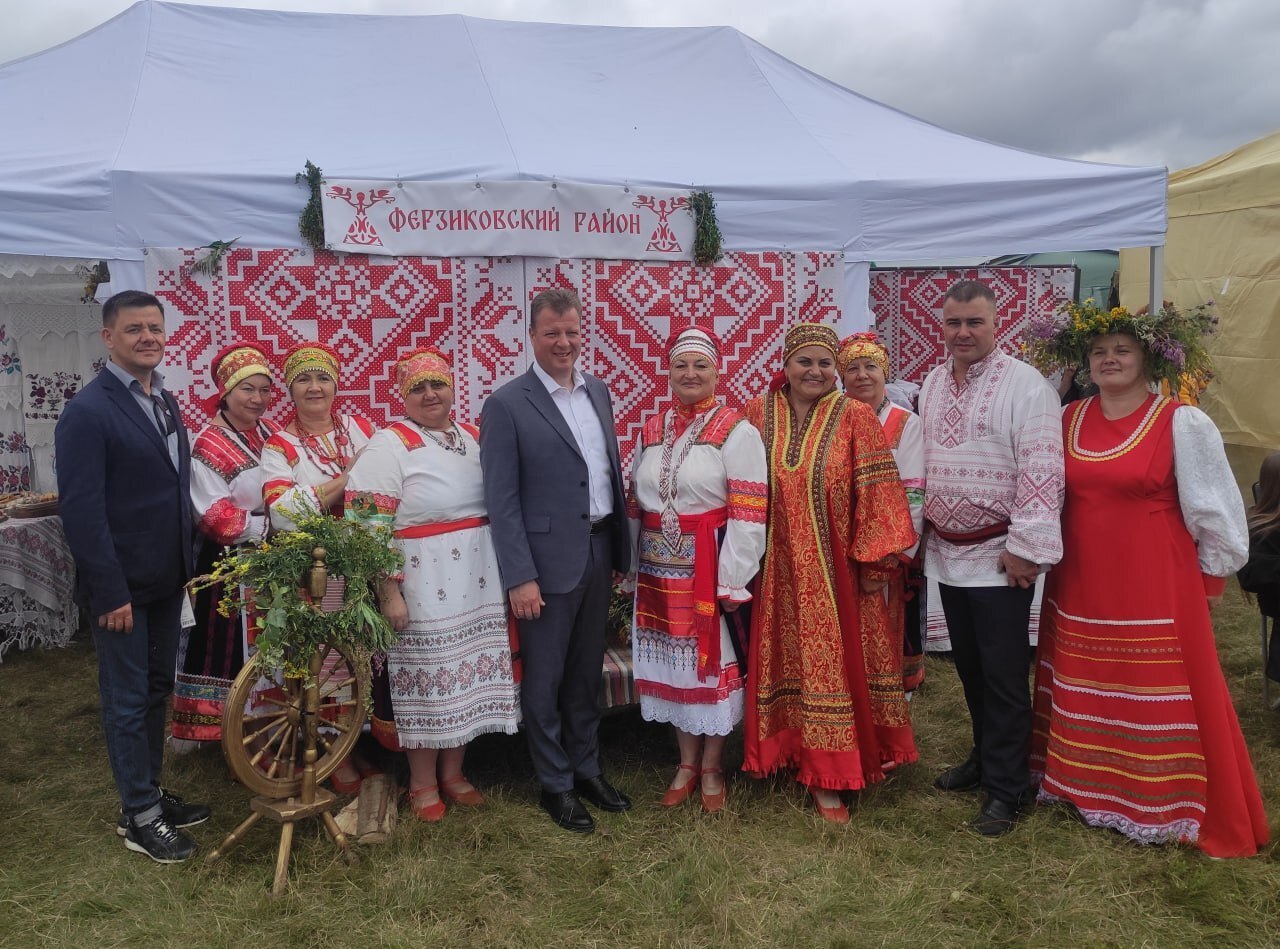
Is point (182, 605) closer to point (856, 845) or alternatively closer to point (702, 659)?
point (702, 659)

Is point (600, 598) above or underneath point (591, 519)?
underneath

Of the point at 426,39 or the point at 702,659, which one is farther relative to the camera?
the point at 426,39

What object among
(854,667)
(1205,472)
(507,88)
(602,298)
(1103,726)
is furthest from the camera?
(507,88)

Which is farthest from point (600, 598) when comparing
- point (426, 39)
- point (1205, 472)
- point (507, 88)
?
point (426, 39)

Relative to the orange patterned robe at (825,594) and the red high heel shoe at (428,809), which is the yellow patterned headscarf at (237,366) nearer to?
the red high heel shoe at (428,809)

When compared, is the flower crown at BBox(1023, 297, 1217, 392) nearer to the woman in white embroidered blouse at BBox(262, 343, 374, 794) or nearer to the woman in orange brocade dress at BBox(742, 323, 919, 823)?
the woman in orange brocade dress at BBox(742, 323, 919, 823)

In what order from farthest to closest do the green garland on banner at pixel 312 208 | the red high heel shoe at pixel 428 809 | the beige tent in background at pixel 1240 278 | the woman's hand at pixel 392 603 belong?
the beige tent in background at pixel 1240 278 < the green garland on banner at pixel 312 208 < the red high heel shoe at pixel 428 809 < the woman's hand at pixel 392 603

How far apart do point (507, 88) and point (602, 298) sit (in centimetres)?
146

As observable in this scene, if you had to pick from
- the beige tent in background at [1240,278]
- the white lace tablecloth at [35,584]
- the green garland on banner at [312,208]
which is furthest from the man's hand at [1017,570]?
the beige tent in background at [1240,278]

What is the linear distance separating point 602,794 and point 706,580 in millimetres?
911

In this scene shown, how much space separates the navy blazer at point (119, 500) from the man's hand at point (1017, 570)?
8.72 feet

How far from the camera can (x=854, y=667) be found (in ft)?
10.6

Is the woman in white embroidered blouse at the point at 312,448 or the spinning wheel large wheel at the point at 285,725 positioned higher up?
the woman in white embroidered blouse at the point at 312,448

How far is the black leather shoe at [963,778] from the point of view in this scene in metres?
3.52
